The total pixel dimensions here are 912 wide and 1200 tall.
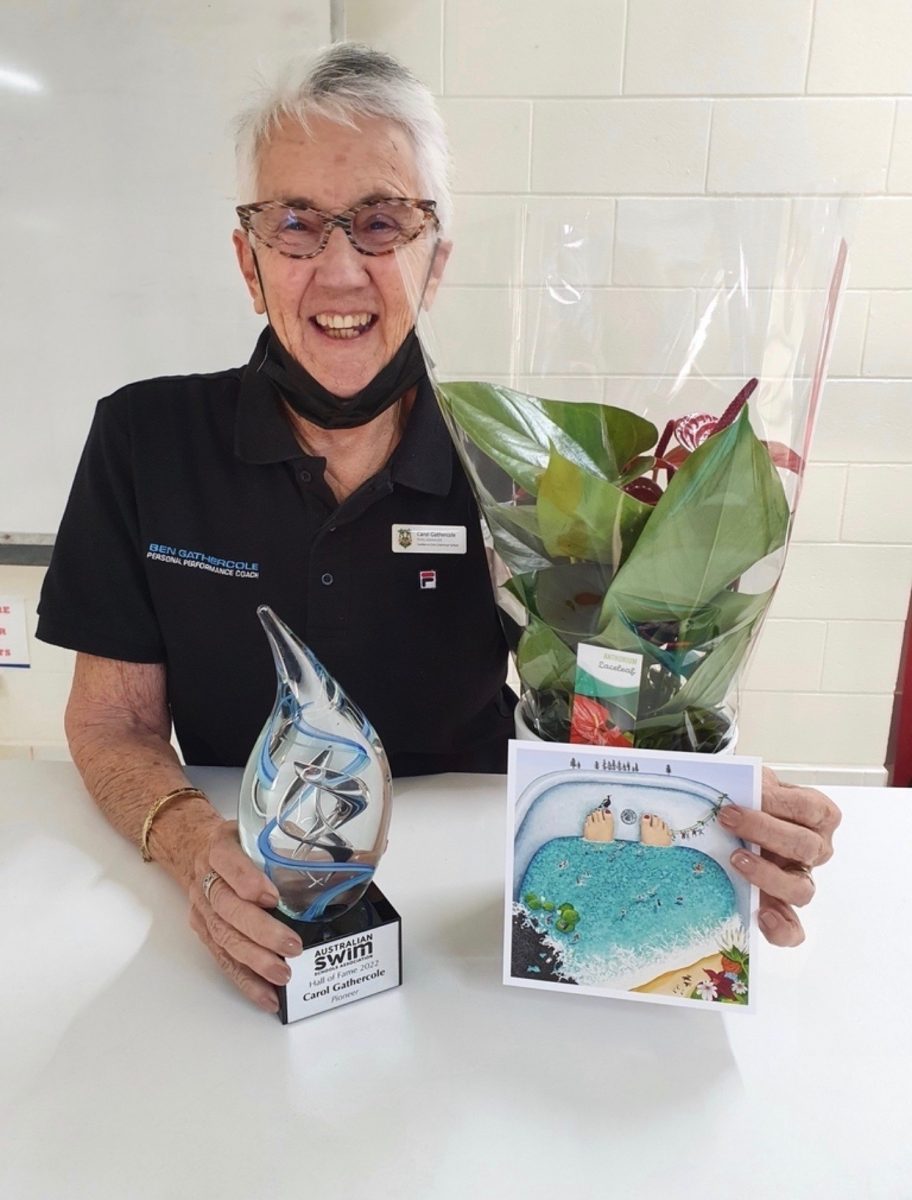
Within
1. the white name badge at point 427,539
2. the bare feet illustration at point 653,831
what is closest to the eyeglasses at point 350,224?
the white name badge at point 427,539

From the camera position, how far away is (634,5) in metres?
1.79

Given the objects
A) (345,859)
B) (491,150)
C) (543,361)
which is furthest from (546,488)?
(491,150)

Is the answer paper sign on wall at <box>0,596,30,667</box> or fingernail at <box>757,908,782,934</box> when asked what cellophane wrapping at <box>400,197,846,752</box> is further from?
paper sign on wall at <box>0,596,30,667</box>

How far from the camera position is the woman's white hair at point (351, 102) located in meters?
1.10

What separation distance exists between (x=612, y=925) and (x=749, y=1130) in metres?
0.15

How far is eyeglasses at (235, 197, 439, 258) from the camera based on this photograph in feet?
3.61

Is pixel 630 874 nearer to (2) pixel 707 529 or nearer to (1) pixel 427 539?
(2) pixel 707 529

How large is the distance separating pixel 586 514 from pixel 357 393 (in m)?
0.64

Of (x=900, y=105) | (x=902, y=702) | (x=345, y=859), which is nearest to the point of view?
(x=345, y=859)

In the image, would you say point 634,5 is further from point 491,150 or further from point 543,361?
point 543,361

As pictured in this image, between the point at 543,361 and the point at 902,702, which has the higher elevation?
the point at 543,361

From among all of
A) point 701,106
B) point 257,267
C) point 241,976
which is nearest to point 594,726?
point 241,976

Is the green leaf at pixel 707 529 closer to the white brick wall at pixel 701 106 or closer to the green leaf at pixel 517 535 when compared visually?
the green leaf at pixel 517 535

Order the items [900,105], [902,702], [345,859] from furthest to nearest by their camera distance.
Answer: [900,105], [902,702], [345,859]
